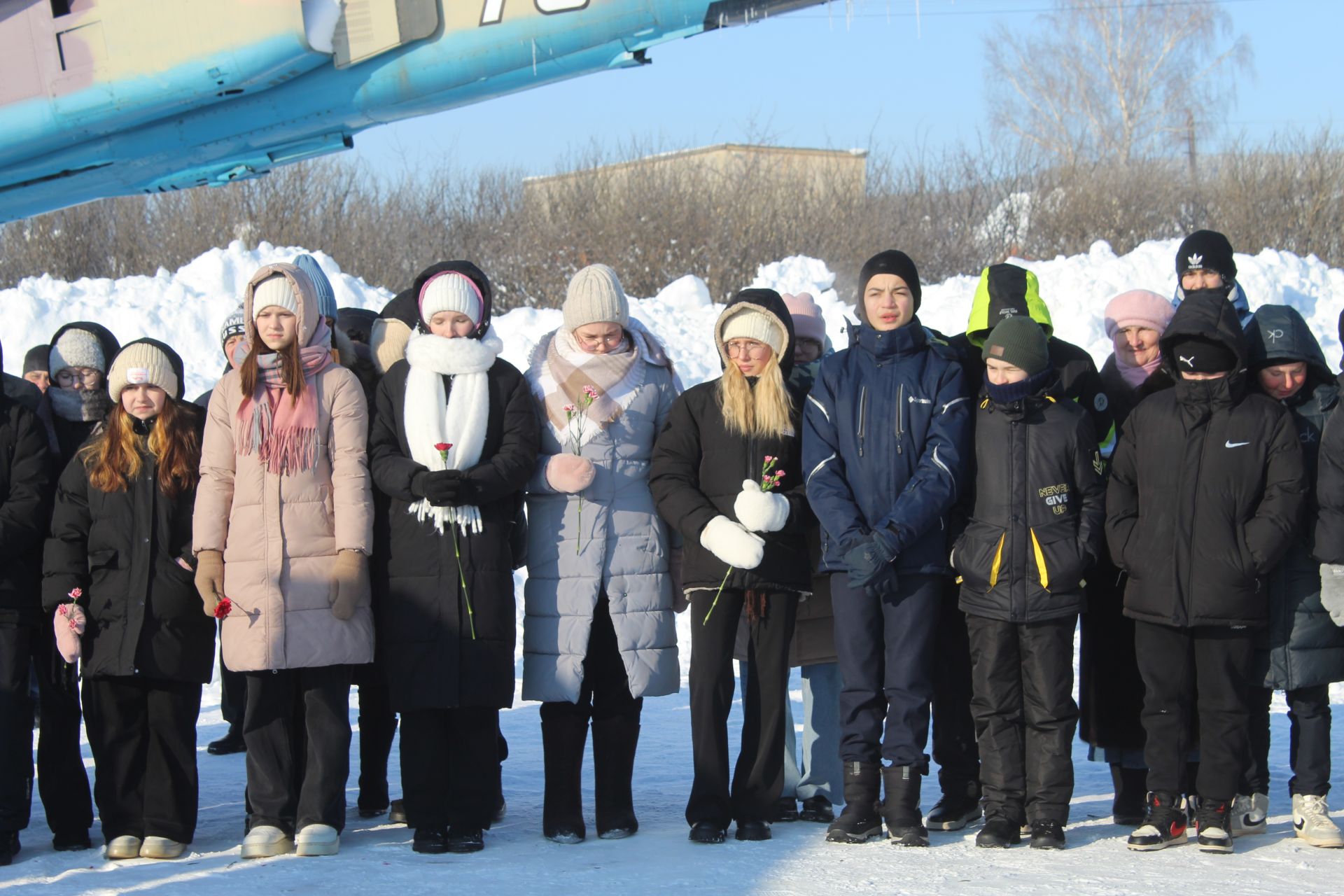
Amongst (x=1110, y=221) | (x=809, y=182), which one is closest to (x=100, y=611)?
(x=809, y=182)

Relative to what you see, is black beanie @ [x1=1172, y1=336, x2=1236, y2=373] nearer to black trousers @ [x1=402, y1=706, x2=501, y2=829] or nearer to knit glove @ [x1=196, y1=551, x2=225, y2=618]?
black trousers @ [x1=402, y1=706, x2=501, y2=829]

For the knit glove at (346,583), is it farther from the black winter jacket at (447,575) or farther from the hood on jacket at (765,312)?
the hood on jacket at (765,312)

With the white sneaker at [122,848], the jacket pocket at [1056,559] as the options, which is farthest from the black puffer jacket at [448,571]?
the jacket pocket at [1056,559]

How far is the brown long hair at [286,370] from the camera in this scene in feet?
15.0

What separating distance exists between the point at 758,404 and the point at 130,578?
2.15m

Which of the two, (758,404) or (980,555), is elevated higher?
(758,404)

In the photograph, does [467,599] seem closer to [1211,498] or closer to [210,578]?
[210,578]

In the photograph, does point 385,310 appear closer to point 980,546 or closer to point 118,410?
point 118,410

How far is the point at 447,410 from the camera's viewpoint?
4.64 metres

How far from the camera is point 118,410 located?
4.68 meters

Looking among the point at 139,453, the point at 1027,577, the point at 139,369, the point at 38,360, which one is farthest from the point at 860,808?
the point at 38,360

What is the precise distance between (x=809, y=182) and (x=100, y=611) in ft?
71.4

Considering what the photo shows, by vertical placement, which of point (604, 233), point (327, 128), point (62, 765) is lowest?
point (62, 765)

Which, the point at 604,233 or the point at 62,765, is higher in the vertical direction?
the point at 604,233
